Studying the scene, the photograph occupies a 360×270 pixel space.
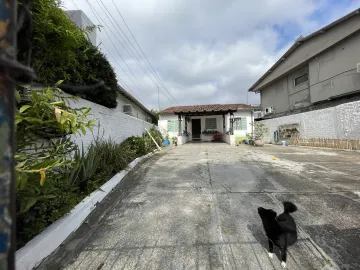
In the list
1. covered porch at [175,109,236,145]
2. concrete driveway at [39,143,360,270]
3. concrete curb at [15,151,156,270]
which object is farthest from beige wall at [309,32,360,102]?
concrete curb at [15,151,156,270]

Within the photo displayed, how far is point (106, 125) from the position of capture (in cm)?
572

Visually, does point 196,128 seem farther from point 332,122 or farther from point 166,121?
point 332,122

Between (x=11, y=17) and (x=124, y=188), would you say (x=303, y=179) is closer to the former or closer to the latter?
(x=124, y=188)

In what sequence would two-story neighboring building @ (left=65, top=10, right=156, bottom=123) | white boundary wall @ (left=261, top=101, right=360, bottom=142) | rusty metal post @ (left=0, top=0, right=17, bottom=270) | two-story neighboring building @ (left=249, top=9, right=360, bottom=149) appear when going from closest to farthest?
rusty metal post @ (left=0, top=0, right=17, bottom=270) < two-story neighboring building @ (left=65, top=10, right=156, bottom=123) < white boundary wall @ (left=261, top=101, right=360, bottom=142) < two-story neighboring building @ (left=249, top=9, right=360, bottom=149)

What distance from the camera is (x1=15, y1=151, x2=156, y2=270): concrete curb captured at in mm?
1764

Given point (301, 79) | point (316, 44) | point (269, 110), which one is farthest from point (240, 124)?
point (316, 44)

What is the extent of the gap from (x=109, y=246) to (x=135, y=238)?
30 cm

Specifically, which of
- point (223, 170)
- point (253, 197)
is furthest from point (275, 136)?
point (253, 197)

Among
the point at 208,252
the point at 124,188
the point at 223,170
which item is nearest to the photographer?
the point at 208,252

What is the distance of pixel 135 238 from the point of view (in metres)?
2.27

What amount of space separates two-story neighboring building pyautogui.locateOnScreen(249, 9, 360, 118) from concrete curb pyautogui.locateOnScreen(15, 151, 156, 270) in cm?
1284

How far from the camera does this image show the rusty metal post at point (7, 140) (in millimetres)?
582

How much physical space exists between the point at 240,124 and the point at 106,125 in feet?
46.8

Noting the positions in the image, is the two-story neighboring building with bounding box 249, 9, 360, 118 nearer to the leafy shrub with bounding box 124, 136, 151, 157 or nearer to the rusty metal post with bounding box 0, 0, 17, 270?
the leafy shrub with bounding box 124, 136, 151, 157
